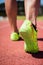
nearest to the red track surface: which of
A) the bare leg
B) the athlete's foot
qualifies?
A: the athlete's foot

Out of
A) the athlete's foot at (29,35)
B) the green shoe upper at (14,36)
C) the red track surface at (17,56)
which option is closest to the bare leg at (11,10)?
the green shoe upper at (14,36)

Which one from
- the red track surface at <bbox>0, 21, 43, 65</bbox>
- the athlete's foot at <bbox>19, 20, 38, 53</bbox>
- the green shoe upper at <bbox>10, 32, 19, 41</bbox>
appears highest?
the athlete's foot at <bbox>19, 20, 38, 53</bbox>

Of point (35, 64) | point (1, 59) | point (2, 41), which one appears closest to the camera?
point (35, 64)

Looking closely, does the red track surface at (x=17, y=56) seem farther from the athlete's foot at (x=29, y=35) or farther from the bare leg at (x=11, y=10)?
the bare leg at (x=11, y=10)

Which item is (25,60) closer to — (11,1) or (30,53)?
(30,53)

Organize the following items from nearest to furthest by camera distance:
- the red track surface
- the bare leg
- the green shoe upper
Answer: the red track surface < the bare leg < the green shoe upper

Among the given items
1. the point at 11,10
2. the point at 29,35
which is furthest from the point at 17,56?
the point at 11,10

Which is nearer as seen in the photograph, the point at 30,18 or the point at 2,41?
the point at 30,18

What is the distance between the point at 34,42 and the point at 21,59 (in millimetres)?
191

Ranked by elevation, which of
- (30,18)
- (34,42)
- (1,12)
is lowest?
(1,12)

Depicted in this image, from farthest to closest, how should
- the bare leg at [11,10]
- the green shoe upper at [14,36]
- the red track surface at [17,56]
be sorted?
the green shoe upper at [14,36] < the bare leg at [11,10] < the red track surface at [17,56]

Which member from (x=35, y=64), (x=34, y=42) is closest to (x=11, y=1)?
(x=34, y=42)

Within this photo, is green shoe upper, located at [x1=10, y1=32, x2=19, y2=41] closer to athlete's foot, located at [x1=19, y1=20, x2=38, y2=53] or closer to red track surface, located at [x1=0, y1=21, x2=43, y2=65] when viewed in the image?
red track surface, located at [x1=0, y1=21, x2=43, y2=65]

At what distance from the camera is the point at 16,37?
98.3 inches
